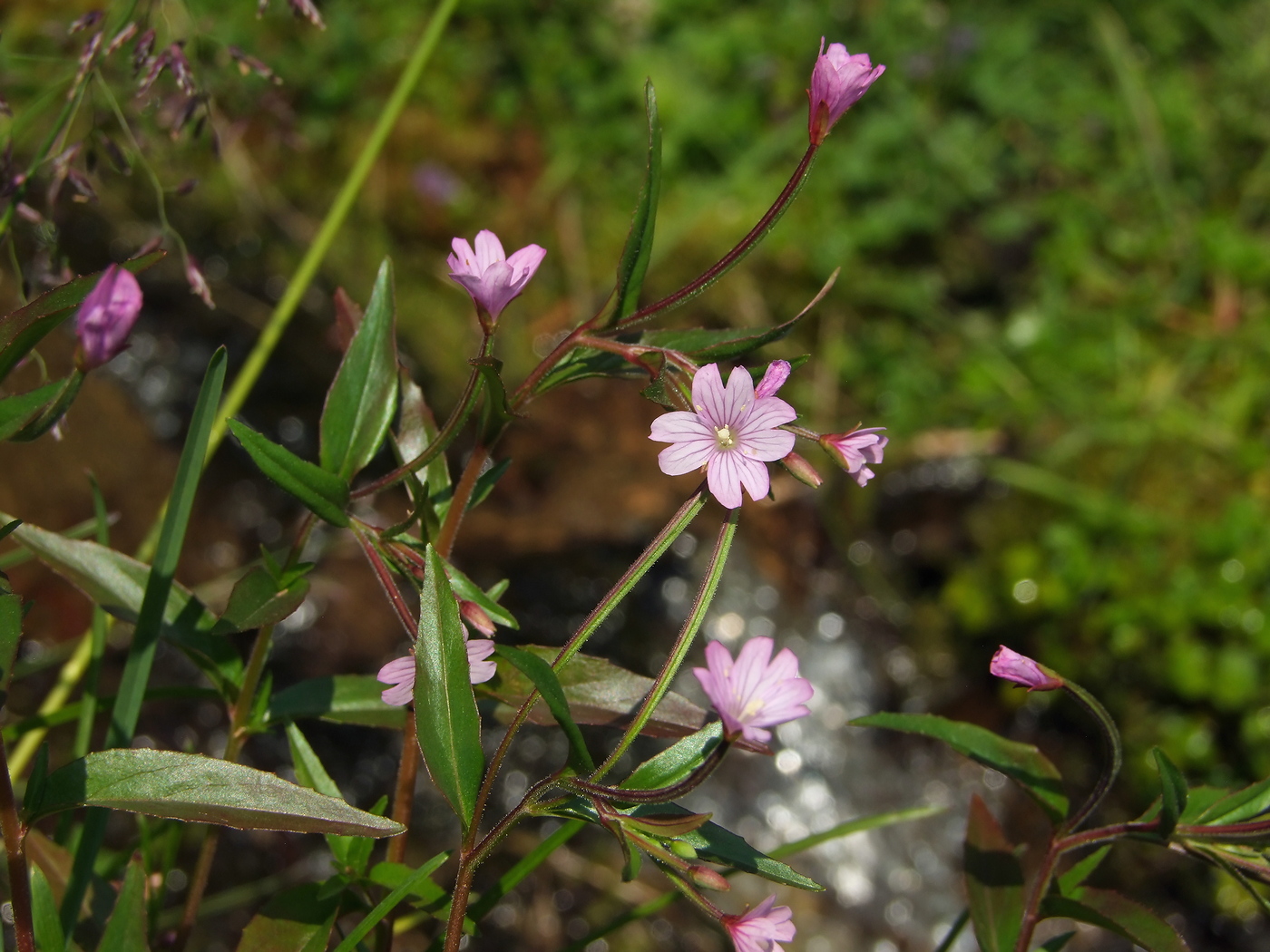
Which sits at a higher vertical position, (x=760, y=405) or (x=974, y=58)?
(x=760, y=405)

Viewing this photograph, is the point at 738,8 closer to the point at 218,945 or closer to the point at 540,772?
the point at 540,772

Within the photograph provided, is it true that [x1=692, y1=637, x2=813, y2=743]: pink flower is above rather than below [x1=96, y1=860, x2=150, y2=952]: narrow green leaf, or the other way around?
above

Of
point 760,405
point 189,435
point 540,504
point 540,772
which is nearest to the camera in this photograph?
point 760,405

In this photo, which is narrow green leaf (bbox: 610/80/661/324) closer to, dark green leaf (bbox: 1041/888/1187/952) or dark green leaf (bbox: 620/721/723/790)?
dark green leaf (bbox: 620/721/723/790)

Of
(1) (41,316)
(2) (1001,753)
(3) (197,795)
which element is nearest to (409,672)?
(3) (197,795)

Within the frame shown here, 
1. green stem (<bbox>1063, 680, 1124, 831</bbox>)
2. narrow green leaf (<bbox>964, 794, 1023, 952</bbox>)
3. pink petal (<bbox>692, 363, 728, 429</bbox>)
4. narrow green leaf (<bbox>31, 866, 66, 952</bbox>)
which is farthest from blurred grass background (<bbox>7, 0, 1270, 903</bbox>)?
narrow green leaf (<bbox>31, 866, 66, 952</bbox>)

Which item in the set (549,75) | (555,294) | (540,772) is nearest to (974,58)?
(549,75)

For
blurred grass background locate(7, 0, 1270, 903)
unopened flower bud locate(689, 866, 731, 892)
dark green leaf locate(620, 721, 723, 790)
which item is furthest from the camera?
blurred grass background locate(7, 0, 1270, 903)
